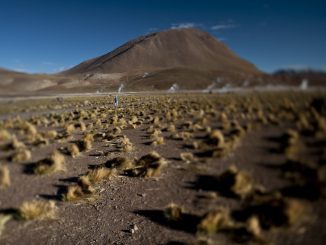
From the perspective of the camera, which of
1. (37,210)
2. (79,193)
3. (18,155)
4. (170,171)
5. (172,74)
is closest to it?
(18,155)

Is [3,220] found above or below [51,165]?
below

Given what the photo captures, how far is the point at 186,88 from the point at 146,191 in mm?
5239

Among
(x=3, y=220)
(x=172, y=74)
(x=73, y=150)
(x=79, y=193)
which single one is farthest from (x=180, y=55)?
(x=73, y=150)

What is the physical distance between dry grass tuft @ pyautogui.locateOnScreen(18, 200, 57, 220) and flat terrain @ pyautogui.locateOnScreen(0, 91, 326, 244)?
0.04m

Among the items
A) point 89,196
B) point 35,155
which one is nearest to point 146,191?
point 89,196

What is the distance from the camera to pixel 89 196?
8.95 m

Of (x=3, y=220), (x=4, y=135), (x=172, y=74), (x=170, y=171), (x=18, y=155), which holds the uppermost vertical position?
(x=172, y=74)

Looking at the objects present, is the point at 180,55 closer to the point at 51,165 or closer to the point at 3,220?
the point at 3,220

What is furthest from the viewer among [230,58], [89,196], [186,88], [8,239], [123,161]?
[123,161]

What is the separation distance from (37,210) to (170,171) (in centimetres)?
396

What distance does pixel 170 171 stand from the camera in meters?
9.71

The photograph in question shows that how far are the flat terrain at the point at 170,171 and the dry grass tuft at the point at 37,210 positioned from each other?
39 millimetres

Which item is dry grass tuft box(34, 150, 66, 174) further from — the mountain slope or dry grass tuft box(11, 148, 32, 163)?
dry grass tuft box(11, 148, 32, 163)

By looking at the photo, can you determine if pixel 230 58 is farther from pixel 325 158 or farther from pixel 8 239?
pixel 8 239
